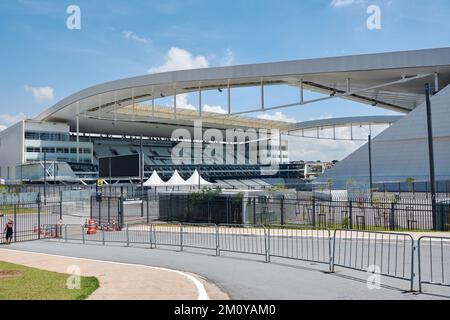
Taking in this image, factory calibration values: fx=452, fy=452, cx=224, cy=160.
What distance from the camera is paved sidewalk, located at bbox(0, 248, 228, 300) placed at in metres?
8.02

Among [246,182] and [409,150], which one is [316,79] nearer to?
[409,150]

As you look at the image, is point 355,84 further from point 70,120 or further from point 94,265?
point 70,120

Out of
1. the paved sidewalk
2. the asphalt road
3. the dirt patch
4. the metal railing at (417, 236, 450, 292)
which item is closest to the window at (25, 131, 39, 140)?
the asphalt road

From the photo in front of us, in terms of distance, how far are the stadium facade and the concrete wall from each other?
3.5 inches

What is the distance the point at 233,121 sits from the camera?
82812 mm

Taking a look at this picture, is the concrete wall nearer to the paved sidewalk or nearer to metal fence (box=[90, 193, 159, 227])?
metal fence (box=[90, 193, 159, 227])

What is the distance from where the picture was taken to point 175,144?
107 metres

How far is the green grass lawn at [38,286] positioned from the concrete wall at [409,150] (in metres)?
35.7

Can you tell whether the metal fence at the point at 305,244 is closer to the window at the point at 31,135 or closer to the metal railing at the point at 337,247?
the metal railing at the point at 337,247

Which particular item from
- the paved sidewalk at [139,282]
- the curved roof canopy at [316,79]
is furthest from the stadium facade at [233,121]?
the paved sidewalk at [139,282]

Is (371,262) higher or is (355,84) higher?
(355,84)

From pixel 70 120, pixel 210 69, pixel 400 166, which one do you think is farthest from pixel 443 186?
pixel 70 120

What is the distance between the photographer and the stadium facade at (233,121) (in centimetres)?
4009
